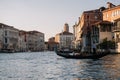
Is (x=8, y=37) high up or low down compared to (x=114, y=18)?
down

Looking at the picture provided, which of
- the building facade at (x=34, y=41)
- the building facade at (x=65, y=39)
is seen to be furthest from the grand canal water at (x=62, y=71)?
the building facade at (x=65, y=39)

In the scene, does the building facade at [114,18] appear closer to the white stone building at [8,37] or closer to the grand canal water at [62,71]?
the grand canal water at [62,71]

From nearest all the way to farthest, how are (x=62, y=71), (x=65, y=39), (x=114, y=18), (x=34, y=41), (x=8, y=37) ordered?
(x=62, y=71) < (x=114, y=18) < (x=8, y=37) < (x=34, y=41) < (x=65, y=39)

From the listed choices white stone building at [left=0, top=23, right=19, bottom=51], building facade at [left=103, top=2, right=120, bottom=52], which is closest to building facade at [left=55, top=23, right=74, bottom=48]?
white stone building at [left=0, top=23, right=19, bottom=51]

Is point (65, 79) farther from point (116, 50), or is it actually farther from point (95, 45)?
point (95, 45)

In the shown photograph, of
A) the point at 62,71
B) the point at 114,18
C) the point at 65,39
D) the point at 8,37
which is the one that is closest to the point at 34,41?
the point at 65,39

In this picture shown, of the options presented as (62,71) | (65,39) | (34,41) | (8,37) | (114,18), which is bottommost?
(62,71)

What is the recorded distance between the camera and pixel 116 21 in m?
51.1

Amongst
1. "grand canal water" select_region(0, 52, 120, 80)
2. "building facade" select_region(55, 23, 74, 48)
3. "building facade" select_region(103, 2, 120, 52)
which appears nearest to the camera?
"grand canal water" select_region(0, 52, 120, 80)

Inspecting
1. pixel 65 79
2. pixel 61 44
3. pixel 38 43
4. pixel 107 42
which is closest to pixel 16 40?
pixel 38 43

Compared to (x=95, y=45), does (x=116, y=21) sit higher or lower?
higher

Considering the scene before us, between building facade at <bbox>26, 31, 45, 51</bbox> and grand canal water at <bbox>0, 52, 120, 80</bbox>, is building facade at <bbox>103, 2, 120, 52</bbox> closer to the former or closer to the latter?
grand canal water at <bbox>0, 52, 120, 80</bbox>

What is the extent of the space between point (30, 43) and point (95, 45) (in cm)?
7649

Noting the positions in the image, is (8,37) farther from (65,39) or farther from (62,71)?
(62,71)
